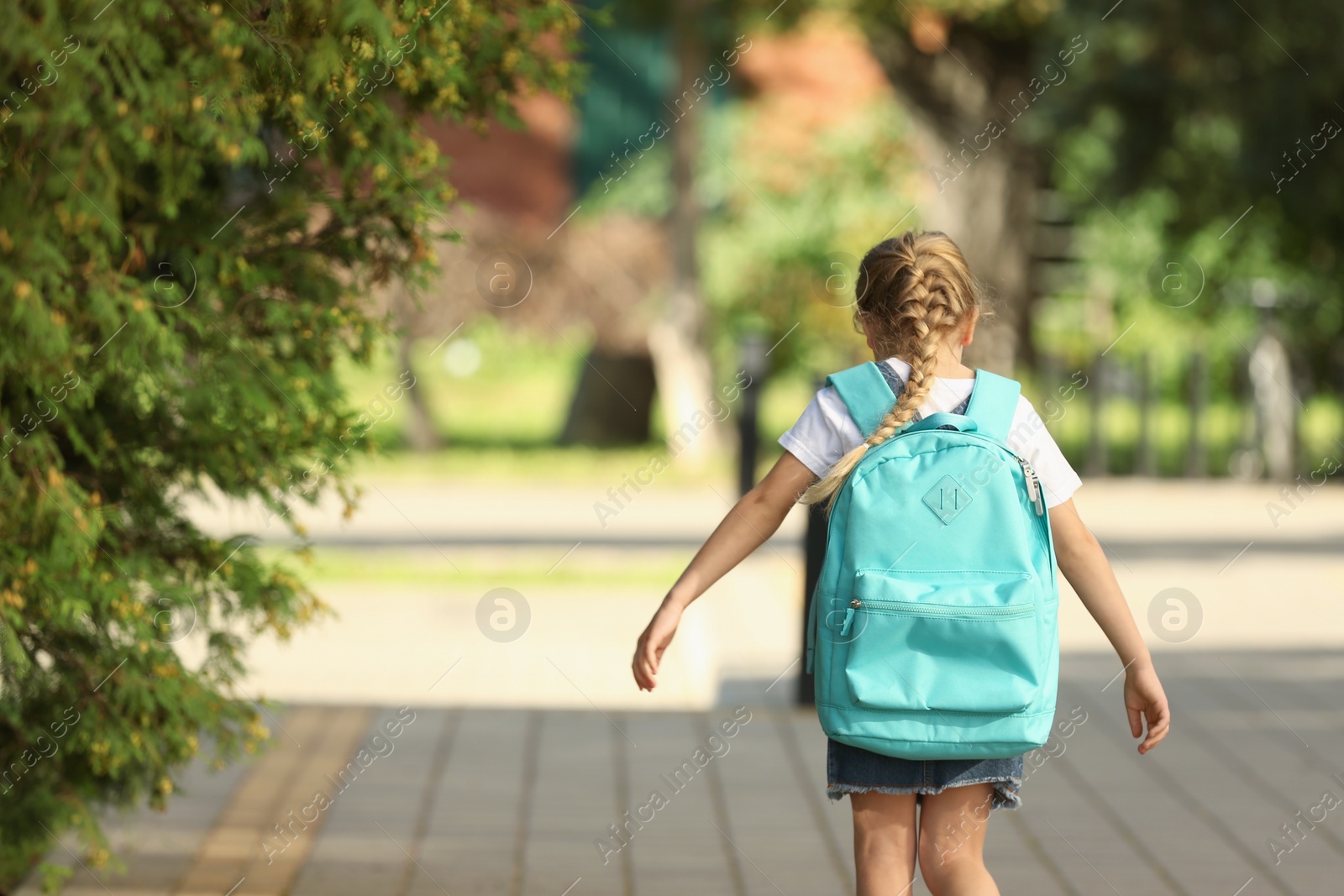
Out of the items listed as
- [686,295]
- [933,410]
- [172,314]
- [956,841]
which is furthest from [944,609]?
[686,295]

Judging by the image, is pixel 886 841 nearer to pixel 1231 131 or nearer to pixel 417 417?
pixel 1231 131

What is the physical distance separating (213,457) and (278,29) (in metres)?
1.23

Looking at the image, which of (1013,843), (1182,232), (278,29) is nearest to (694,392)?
(1182,232)

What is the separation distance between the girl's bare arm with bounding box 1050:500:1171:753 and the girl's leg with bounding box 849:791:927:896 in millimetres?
473

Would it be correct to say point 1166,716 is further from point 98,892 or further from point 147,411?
point 98,892

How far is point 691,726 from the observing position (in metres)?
6.16

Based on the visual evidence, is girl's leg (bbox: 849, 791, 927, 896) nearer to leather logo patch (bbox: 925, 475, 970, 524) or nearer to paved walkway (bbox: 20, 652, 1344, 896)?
leather logo patch (bbox: 925, 475, 970, 524)

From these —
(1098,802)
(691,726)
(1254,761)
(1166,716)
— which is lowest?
(1254,761)

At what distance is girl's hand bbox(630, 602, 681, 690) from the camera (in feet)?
9.63

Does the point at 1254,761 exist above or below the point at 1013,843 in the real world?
below

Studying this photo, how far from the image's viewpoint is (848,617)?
9.33 ft

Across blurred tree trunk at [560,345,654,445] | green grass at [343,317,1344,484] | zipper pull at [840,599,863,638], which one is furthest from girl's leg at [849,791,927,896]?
blurred tree trunk at [560,345,654,445]

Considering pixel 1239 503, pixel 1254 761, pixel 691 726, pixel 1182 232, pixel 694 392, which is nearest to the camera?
pixel 1254 761

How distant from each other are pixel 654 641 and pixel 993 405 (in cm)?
76
